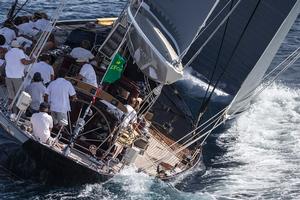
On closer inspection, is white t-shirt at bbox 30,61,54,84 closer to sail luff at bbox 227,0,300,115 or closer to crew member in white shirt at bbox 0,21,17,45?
crew member in white shirt at bbox 0,21,17,45

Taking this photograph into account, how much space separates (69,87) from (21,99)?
1.12 metres

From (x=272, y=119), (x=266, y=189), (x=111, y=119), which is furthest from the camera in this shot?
(x=272, y=119)

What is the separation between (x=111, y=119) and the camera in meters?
15.3

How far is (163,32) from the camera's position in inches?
628

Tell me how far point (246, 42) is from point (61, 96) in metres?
8.33

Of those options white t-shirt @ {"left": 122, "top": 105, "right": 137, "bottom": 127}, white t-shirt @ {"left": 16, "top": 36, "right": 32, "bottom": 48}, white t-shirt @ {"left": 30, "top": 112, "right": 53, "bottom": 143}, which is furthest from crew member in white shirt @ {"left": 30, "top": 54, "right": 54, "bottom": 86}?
white t-shirt @ {"left": 122, "top": 105, "right": 137, "bottom": 127}

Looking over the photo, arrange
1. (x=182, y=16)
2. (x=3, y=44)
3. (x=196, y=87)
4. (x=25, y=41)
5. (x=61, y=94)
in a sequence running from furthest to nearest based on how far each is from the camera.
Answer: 1. (x=196, y=87)
2. (x=25, y=41)
3. (x=3, y=44)
4. (x=182, y=16)
5. (x=61, y=94)

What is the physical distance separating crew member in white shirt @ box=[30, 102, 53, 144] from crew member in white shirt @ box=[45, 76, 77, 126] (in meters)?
0.27

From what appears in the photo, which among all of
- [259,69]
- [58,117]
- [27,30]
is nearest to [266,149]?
[259,69]

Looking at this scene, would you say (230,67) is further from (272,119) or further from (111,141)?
(111,141)

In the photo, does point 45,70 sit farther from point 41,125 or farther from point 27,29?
point 27,29

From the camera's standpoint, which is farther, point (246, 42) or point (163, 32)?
point (246, 42)

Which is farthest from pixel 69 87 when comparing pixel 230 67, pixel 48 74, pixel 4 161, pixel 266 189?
pixel 230 67

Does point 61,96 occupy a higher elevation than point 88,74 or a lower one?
lower
